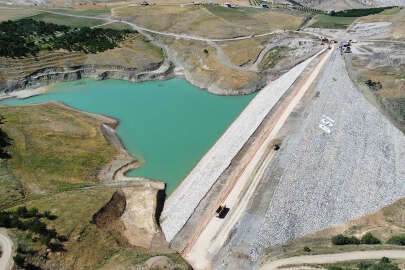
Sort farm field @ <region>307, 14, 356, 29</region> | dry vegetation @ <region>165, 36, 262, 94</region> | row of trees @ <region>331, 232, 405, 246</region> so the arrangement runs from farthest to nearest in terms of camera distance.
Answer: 1. farm field @ <region>307, 14, 356, 29</region>
2. dry vegetation @ <region>165, 36, 262, 94</region>
3. row of trees @ <region>331, 232, 405, 246</region>

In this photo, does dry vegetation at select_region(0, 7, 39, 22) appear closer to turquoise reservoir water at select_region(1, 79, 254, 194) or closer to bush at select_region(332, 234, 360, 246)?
turquoise reservoir water at select_region(1, 79, 254, 194)

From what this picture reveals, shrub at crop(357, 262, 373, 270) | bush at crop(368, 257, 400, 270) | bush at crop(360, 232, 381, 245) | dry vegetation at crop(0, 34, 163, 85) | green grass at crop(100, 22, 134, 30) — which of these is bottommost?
bush at crop(360, 232, 381, 245)

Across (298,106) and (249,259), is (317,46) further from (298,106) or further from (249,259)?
(249,259)

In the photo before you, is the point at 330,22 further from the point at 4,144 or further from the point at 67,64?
the point at 4,144

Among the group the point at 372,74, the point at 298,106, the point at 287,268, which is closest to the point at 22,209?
the point at 287,268

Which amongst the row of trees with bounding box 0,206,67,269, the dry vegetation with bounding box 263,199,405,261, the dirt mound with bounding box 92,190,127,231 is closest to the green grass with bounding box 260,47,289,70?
the dry vegetation with bounding box 263,199,405,261

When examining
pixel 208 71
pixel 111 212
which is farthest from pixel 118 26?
pixel 111 212
